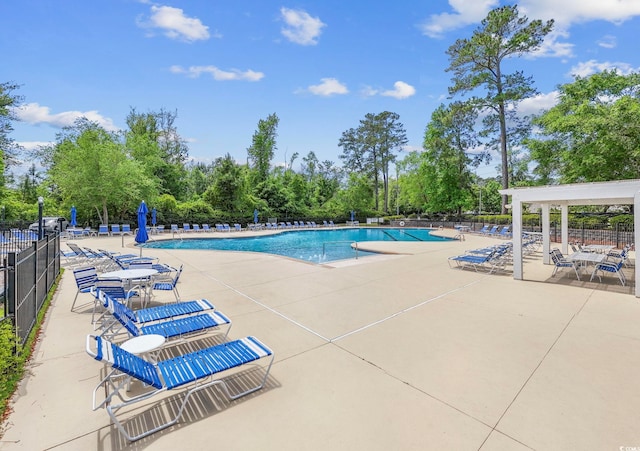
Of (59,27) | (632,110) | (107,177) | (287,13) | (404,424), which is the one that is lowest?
(404,424)

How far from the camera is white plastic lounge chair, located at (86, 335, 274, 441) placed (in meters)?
2.40

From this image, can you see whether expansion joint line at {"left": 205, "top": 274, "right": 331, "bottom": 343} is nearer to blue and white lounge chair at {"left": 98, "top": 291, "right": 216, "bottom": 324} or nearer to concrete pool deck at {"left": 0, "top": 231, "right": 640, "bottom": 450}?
concrete pool deck at {"left": 0, "top": 231, "right": 640, "bottom": 450}

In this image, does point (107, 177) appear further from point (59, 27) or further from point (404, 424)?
point (404, 424)

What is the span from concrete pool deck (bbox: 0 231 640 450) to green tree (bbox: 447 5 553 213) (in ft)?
73.6

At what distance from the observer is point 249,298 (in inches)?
241

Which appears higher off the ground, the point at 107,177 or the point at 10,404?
the point at 107,177

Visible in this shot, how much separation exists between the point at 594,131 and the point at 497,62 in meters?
10.8

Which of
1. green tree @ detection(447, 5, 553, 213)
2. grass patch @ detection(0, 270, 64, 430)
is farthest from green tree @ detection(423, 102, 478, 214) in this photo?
grass patch @ detection(0, 270, 64, 430)

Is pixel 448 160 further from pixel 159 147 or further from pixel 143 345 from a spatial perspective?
pixel 159 147

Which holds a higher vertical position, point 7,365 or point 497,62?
point 497,62

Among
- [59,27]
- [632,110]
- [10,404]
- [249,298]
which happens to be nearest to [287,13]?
[59,27]

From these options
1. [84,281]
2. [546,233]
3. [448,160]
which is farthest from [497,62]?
[84,281]

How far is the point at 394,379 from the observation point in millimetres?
3162

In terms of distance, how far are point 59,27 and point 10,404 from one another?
44.5ft
